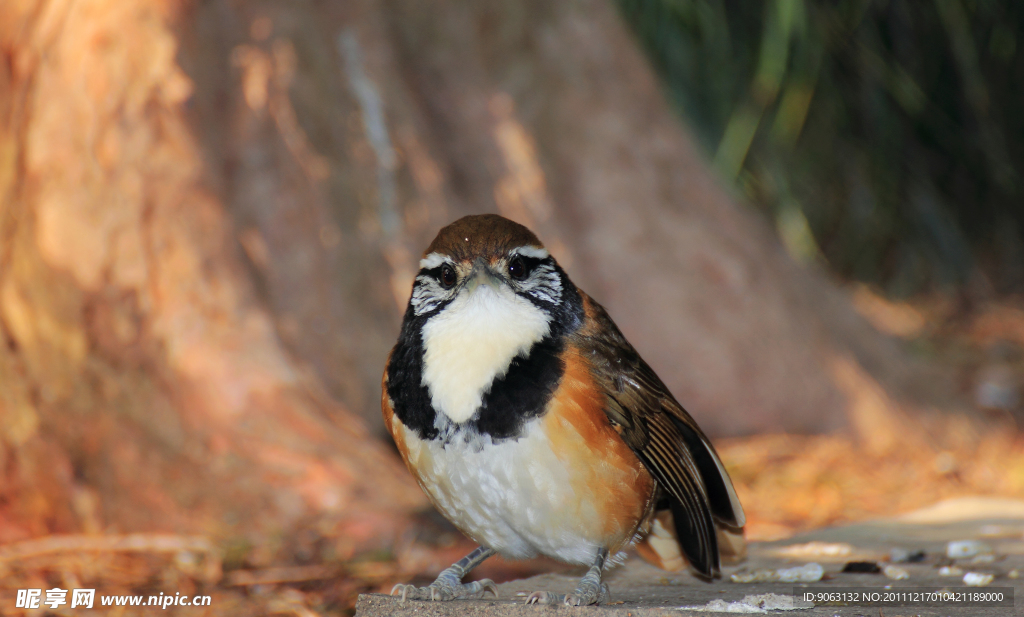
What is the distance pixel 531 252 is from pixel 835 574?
1.61 metres

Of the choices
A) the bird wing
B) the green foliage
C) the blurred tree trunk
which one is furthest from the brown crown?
the green foliage

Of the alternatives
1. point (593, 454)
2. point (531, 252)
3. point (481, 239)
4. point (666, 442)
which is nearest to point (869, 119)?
point (666, 442)

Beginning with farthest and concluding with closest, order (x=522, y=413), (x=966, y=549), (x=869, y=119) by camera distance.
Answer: (x=869, y=119) → (x=966, y=549) → (x=522, y=413)

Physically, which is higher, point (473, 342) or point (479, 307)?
point (479, 307)

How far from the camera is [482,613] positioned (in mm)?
2414

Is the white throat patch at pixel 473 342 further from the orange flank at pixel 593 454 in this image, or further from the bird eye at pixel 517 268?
the orange flank at pixel 593 454

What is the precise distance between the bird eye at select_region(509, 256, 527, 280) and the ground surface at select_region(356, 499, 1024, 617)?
947 millimetres

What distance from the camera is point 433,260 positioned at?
2672 millimetres

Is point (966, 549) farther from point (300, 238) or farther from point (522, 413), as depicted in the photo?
point (300, 238)

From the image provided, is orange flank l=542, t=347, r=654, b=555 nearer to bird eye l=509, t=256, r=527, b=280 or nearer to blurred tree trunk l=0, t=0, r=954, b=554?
bird eye l=509, t=256, r=527, b=280

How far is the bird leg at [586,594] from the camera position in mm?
2414

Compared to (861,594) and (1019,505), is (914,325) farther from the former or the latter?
(861,594)

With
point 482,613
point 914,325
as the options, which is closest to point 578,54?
point 482,613

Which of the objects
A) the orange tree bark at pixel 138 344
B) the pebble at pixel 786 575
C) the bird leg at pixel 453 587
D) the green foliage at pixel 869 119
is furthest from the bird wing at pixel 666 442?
the green foliage at pixel 869 119
